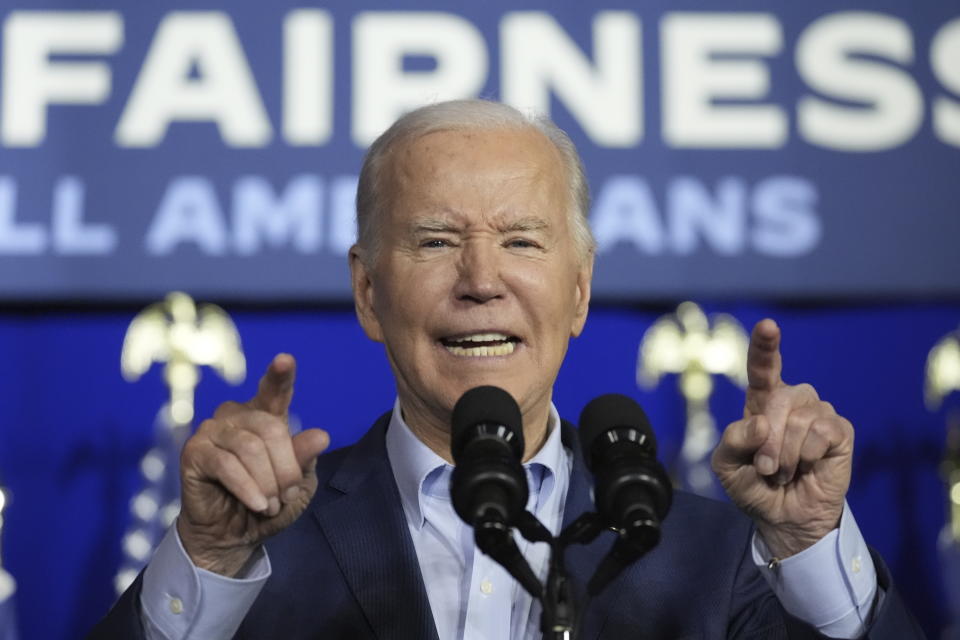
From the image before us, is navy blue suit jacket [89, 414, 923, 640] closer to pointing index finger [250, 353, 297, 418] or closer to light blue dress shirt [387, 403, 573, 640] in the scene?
light blue dress shirt [387, 403, 573, 640]

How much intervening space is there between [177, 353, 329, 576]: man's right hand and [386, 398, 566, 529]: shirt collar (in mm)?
415

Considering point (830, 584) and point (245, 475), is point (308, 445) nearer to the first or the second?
point (245, 475)

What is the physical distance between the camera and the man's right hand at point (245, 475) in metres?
1.37

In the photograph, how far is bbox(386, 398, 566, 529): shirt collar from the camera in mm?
1884

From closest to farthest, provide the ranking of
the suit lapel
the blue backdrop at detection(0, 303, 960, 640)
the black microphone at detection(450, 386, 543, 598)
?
the black microphone at detection(450, 386, 543, 598)
the suit lapel
the blue backdrop at detection(0, 303, 960, 640)

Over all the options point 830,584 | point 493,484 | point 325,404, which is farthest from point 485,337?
point 325,404

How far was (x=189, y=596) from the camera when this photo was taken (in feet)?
4.90

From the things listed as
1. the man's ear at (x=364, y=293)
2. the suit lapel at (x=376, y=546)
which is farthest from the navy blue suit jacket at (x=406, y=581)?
the man's ear at (x=364, y=293)

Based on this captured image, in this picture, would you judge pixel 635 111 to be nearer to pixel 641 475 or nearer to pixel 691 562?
pixel 691 562

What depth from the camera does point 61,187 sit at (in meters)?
3.60

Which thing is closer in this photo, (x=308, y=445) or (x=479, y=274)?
(x=308, y=445)

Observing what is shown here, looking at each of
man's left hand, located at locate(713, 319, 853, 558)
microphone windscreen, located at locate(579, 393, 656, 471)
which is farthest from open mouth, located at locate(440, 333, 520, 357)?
microphone windscreen, located at locate(579, 393, 656, 471)

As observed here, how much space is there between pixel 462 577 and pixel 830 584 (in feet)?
1.72

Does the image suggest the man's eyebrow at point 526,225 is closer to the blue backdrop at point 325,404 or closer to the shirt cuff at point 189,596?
the shirt cuff at point 189,596
